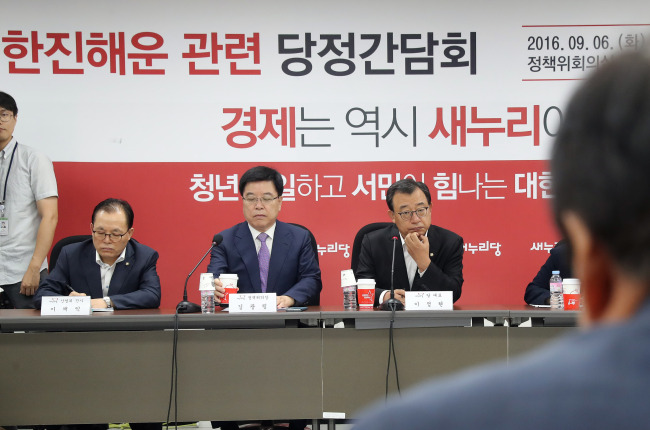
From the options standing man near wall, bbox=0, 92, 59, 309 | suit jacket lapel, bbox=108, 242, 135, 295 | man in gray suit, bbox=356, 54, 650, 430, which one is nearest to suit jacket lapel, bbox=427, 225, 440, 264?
suit jacket lapel, bbox=108, 242, 135, 295

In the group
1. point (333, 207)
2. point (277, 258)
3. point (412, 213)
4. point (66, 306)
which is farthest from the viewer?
point (333, 207)

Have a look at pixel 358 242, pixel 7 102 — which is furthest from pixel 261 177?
pixel 7 102

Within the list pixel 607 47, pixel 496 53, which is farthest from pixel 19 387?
pixel 607 47

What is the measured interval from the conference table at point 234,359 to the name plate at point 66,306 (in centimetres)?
5

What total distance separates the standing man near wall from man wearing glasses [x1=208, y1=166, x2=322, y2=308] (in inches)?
48.6

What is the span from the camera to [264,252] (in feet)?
11.9

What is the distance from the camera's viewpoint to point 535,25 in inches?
177

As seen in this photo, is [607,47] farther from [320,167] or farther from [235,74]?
[235,74]

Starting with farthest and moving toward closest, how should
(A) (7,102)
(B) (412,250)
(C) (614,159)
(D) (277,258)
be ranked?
(A) (7,102) → (D) (277,258) → (B) (412,250) → (C) (614,159)

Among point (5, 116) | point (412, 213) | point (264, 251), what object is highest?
point (5, 116)

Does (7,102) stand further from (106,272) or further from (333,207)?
(333,207)

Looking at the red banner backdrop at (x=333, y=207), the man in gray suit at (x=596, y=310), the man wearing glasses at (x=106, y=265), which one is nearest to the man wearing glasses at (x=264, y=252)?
the man wearing glasses at (x=106, y=265)

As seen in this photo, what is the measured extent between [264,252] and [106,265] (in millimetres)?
771

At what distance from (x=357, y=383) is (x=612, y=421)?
2561 mm
